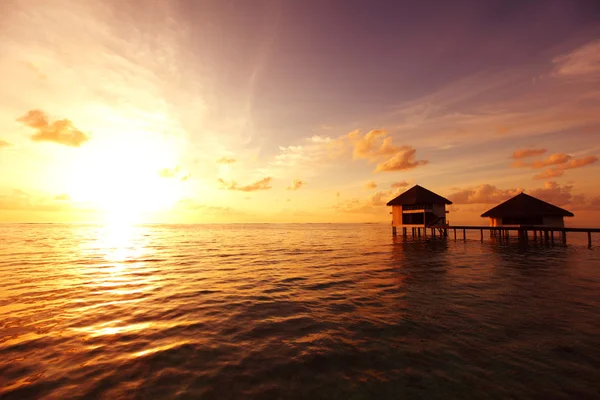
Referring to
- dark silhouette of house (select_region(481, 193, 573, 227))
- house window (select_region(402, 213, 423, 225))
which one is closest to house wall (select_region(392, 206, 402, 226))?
house window (select_region(402, 213, 423, 225))

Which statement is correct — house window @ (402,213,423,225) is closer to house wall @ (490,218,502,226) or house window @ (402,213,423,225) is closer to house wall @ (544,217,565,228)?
house wall @ (490,218,502,226)

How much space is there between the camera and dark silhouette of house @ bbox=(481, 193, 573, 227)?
1500 inches

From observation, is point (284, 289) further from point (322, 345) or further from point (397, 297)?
point (322, 345)

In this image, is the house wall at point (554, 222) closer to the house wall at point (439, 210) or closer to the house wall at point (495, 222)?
the house wall at point (495, 222)

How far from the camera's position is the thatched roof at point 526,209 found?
3803cm

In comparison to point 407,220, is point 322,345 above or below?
below

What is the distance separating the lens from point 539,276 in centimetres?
1719

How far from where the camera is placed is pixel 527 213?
1503 inches

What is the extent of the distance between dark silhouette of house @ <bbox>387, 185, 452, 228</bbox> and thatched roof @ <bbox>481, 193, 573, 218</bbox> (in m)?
6.95

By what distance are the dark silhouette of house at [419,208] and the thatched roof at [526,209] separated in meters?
6.95

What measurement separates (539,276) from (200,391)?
802 inches

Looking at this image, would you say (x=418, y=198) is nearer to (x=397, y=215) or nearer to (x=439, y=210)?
(x=439, y=210)

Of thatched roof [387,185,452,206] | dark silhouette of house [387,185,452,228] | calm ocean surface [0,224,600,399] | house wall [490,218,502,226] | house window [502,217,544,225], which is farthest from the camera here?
dark silhouette of house [387,185,452,228]

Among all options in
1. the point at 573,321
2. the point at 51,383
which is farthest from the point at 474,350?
the point at 51,383
